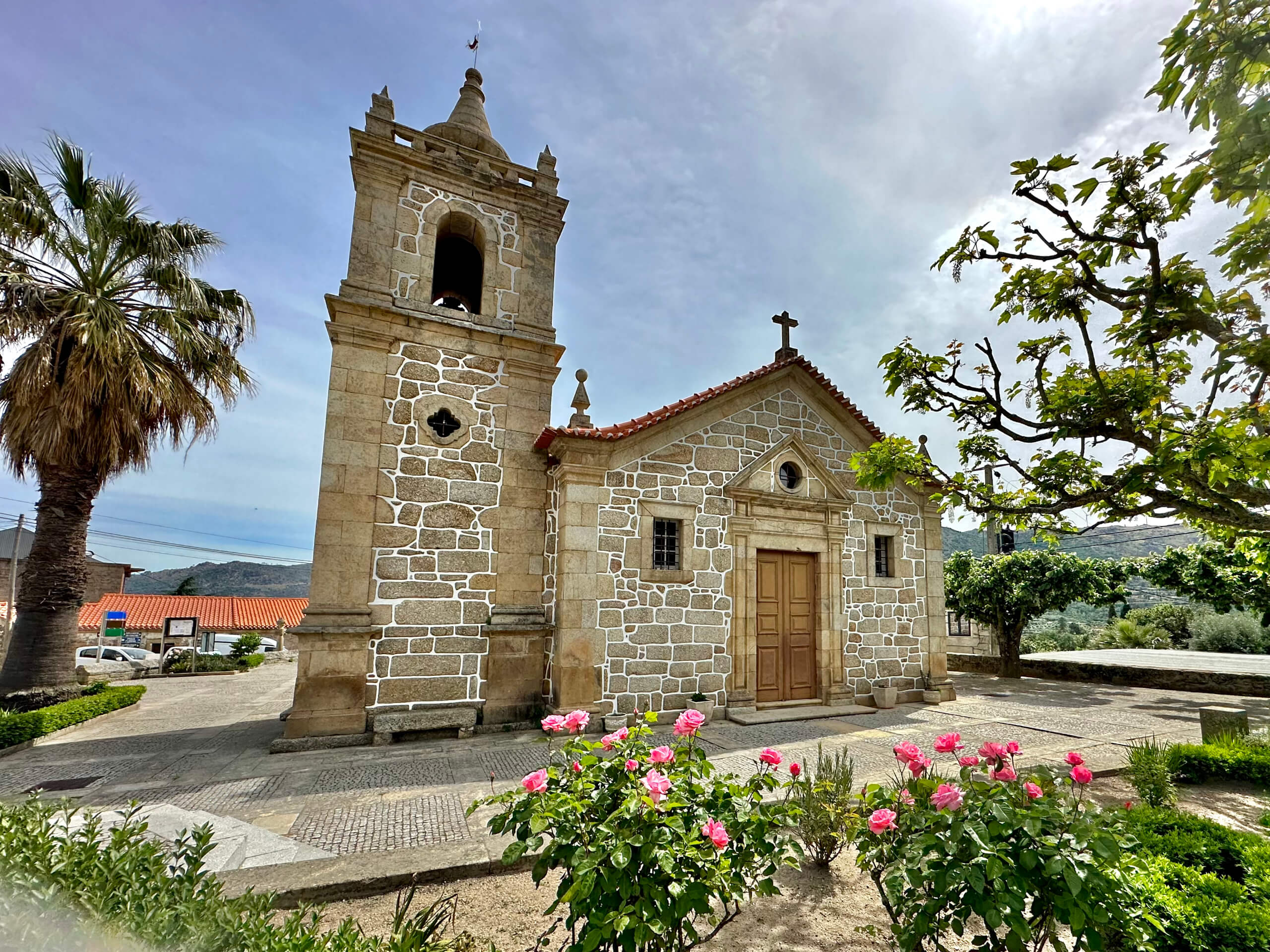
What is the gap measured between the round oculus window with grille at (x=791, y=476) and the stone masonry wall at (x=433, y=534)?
207 inches

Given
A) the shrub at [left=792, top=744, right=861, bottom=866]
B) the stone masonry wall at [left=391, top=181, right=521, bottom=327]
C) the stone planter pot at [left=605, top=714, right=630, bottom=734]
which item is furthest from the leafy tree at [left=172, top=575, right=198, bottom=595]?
the shrub at [left=792, top=744, right=861, bottom=866]

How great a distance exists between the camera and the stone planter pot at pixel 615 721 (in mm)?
8336

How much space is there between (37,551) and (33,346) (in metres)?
3.68

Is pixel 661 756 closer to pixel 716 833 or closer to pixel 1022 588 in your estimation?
pixel 716 833

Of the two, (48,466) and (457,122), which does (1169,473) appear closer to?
(457,122)

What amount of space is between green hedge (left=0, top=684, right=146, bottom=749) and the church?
433cm

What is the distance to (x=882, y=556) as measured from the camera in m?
11.5

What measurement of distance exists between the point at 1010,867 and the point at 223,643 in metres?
36.2

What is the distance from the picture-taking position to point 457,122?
1050cm

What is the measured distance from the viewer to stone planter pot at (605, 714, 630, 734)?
8336mm

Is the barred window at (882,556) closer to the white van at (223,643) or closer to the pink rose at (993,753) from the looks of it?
the pink rose at (993,753)

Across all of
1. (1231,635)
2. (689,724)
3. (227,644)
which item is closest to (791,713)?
(689,724)

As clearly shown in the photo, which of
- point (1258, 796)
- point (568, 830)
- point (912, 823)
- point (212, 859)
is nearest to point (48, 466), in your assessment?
point (212, 859)

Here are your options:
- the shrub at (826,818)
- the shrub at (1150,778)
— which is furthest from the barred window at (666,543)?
the shrub at (1150,778)
